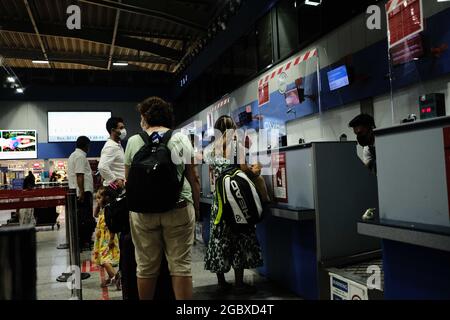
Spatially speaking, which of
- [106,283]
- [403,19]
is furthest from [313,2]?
[106,283]

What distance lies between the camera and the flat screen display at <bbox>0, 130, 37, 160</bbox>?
13.2 metres

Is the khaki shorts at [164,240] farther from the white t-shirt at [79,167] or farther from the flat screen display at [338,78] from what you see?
the flat screen display at [338,78]

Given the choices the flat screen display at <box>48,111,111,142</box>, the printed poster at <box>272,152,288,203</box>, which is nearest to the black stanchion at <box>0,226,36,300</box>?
the printed poster at <box>272,152,288,203</box>

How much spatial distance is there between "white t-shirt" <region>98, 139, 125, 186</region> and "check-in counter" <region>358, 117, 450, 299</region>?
7.91 feet

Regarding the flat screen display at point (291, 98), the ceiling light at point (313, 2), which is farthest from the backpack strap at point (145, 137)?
the ceiling light at point (313, 2)

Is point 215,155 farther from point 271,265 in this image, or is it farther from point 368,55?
point 368,55

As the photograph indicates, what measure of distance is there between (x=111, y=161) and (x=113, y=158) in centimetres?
3

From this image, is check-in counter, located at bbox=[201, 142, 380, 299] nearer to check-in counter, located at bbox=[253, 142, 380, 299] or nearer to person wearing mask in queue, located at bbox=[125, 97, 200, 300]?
check-in counter, located at bbox=[253, 142, 380, 299]

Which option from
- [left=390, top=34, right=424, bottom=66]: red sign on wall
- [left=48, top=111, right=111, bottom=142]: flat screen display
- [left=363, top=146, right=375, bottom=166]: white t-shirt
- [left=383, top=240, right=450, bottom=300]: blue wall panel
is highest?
[left=48, top=111, right=111, bottom=142]: flat screen display

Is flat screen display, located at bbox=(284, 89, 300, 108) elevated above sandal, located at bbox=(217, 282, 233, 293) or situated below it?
above

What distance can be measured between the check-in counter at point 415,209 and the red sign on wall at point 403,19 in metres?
2.07

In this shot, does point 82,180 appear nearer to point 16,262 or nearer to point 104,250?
point 104,250

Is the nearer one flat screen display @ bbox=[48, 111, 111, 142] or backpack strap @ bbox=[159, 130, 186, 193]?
backpack strap @ bbox=[159, 130, 186, 193]
